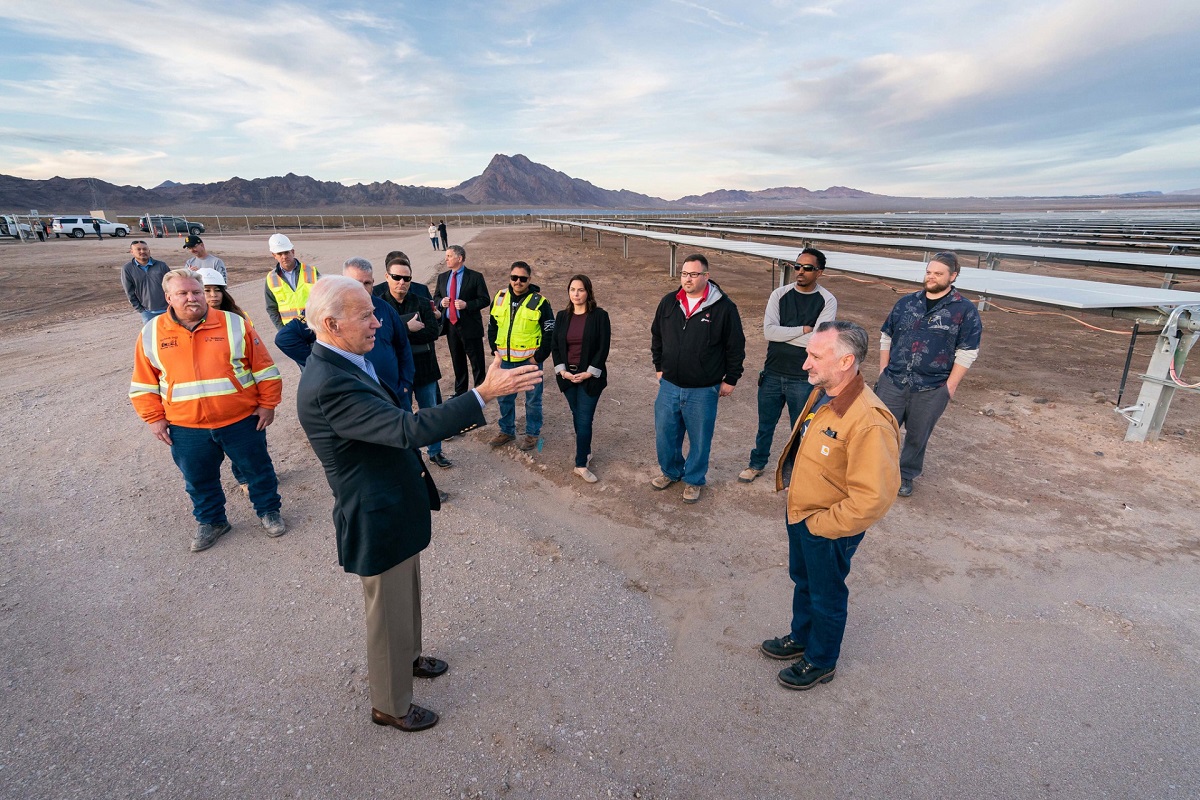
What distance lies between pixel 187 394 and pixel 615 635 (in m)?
3.14

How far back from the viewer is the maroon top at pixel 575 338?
4.44m

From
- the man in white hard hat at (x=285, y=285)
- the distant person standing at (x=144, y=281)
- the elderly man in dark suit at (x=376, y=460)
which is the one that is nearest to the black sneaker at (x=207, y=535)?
the man in white hard hat at (x=285, y=285)

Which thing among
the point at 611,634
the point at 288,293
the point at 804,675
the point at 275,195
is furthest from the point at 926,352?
the point at 275,195

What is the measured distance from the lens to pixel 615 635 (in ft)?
10.0

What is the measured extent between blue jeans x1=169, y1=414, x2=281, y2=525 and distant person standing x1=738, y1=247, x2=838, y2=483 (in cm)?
393

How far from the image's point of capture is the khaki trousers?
7.48 feet

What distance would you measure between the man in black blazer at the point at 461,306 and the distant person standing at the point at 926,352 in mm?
3708

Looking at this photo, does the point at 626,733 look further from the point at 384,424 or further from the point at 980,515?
the point at 980,515

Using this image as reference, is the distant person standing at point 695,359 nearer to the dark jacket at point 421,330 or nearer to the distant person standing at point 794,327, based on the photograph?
the distant person standing at point 794,327

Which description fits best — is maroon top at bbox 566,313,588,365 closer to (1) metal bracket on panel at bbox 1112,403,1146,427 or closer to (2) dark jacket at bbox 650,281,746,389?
(2) dark jacket at bbox 650,281,746,389

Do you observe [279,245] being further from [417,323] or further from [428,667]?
[428,667]

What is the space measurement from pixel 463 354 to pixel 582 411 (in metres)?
1.80

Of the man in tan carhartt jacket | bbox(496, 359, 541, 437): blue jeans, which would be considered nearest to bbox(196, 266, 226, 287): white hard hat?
bbox(496, 359, 541, 437): blue jeans

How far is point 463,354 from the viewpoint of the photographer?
5.69m
